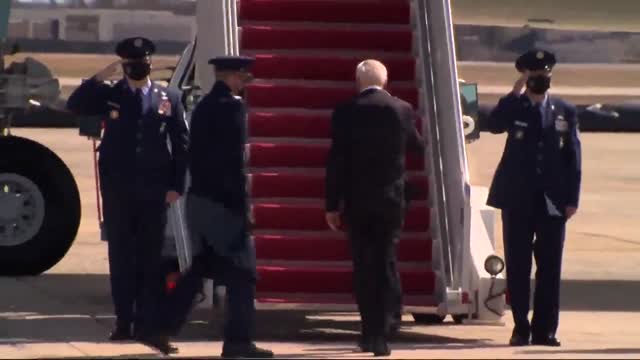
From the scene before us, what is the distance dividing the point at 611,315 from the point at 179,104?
4.00 metres

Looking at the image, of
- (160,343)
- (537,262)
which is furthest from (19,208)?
(537,262)

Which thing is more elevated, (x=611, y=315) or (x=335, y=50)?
(x=335, y=50)

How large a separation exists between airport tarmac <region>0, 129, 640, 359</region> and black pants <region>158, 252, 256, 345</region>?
29 cm

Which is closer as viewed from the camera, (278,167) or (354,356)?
(354,356)

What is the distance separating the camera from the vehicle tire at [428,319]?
38.3ft

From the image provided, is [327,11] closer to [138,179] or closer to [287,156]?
[287,156]

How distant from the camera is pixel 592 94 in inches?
2406

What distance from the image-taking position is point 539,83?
10125 mm

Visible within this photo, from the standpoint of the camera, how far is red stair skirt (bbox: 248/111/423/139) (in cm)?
1114

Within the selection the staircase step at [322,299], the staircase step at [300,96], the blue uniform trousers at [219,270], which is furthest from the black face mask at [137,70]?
the staircase step at [322,299]

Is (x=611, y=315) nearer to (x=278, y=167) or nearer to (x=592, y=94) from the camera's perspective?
(x=278, y=167)

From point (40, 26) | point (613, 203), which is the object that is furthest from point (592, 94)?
point (40, 26)

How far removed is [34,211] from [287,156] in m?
3.22

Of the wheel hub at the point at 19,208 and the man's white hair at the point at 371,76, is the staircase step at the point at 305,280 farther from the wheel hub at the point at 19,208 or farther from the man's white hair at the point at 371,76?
the wheel hub at the point at 19,208
